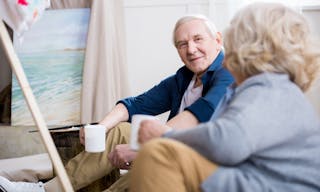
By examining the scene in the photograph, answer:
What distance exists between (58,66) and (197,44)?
1232 millimetres

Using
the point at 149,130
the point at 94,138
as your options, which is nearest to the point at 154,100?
the point at 94,138

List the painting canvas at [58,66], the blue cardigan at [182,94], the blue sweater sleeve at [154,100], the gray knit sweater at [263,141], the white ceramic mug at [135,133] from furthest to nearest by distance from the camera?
the painting canvas at [58,66] < the blue sweater sleeve at [154,100] < the blue cardigan at [182,94] < the white ceramic mug at [135,133] < the gray knit sweater at [263,141]

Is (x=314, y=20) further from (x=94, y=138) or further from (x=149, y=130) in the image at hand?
(x=149, y=130)

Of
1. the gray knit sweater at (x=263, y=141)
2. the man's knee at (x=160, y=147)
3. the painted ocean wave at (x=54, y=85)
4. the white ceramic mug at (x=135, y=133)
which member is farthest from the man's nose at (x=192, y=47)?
the painted ocean wave at (x=54, y=85)

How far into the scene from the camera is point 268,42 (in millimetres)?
1006

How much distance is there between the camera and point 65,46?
247 centimetres

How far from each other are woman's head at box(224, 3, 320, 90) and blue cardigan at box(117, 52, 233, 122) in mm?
311

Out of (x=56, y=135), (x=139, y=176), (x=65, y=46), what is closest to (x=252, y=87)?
(x=139, y=176)

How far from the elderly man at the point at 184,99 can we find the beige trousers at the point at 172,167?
0.43 m

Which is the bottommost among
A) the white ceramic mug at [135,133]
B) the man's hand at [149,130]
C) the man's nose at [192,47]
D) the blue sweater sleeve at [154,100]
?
the blue sweater sleeve at [154,100]

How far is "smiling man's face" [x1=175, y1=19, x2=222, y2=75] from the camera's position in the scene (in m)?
1.50

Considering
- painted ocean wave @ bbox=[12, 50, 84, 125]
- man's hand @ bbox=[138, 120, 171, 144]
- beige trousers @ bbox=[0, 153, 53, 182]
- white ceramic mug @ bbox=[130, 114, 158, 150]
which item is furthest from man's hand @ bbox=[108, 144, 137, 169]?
painted ocean wave @ bbox=[12, 50, 84, 125]

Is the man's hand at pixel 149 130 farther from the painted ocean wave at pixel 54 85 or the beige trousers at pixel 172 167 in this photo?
the painted ocean wave at pixel 54 85

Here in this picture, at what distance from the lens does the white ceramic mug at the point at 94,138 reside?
152cm
